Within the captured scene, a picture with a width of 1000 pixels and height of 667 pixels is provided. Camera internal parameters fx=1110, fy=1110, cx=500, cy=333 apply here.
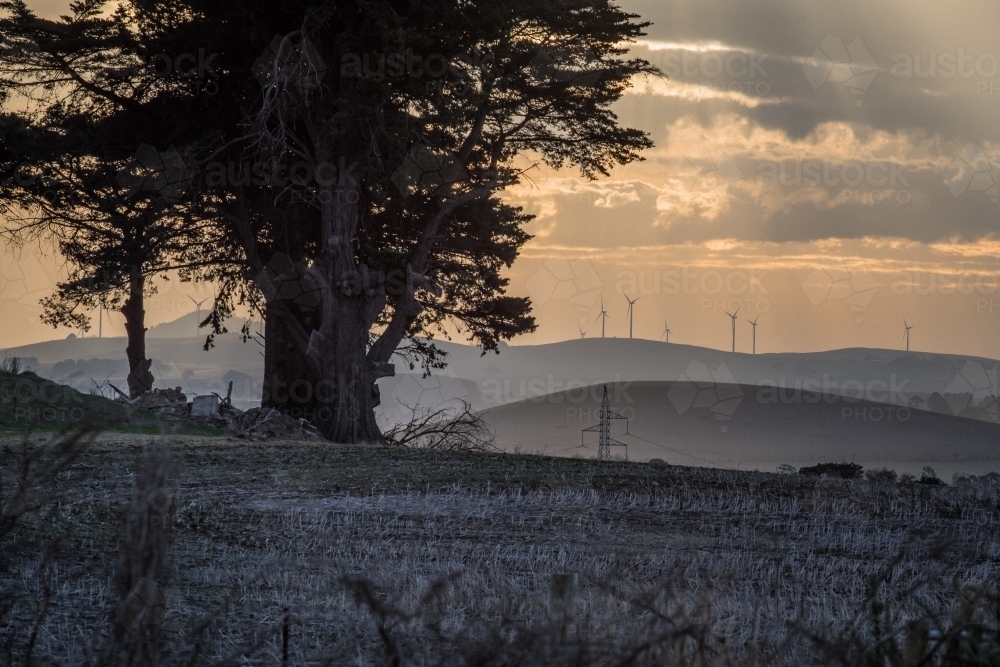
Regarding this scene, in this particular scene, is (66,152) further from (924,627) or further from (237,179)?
(924,627)

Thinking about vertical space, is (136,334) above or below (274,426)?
above

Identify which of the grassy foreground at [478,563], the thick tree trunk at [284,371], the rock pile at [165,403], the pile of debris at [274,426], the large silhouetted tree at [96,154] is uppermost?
the large silhouetted tree at [96,154]

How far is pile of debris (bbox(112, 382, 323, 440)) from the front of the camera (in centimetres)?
2309

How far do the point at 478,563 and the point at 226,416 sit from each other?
15.6 m

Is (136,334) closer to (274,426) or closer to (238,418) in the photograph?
(238,418)

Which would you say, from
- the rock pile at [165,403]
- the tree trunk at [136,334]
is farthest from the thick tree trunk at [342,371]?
the tree trunk at [136,334]

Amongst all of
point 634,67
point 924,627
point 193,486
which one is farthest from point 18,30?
point 924,627

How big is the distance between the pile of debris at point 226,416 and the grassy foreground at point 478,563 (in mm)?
4299

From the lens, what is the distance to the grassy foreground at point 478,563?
15.3 ft

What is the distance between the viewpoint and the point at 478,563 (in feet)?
30.6

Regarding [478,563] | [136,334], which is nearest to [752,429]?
[136,334]

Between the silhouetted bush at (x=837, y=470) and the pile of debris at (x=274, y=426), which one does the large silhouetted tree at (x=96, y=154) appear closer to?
the pile of debris at (x=274, y=426)

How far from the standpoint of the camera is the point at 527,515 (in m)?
12.5

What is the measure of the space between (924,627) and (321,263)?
21.4m
